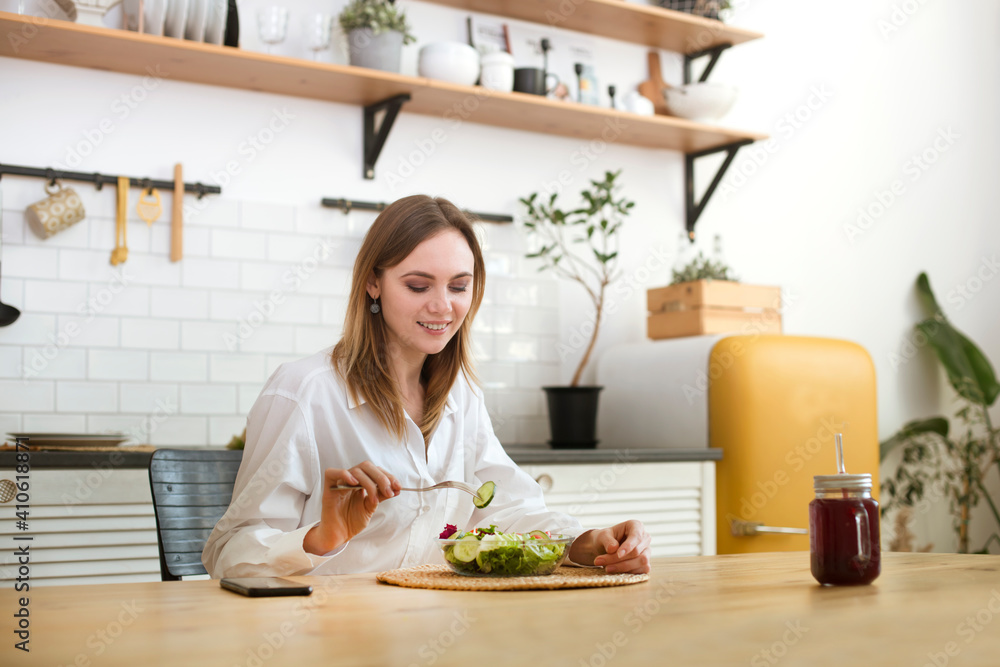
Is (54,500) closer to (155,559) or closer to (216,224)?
(155,559)

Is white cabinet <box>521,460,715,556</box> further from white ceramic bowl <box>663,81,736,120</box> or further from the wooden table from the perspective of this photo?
the wooden table

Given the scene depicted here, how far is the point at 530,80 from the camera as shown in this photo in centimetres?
333

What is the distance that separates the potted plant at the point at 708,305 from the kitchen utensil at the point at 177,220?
166cm

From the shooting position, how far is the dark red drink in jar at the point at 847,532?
49.2 inches

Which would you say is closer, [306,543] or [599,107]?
[306,543]

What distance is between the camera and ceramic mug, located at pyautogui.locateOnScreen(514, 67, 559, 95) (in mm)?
3332

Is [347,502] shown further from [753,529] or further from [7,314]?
[753,529]

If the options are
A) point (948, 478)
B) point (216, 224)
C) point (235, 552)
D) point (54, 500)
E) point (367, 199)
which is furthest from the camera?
point (948, 478)

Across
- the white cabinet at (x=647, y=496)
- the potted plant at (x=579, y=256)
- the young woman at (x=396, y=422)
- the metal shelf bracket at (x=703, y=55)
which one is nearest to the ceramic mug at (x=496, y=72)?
the potted plant at (x=579, y=256)

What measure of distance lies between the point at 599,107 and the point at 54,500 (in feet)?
7.14

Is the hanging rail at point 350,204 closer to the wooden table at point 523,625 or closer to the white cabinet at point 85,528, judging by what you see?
the white cabinet at point 85,528

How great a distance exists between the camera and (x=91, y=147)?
2.86 m

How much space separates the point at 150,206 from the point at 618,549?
2065mm

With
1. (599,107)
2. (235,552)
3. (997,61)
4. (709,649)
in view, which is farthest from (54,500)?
(997,61)
